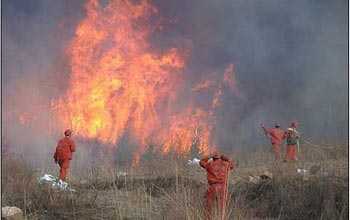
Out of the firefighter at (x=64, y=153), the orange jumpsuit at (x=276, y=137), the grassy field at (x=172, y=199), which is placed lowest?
the grassy field at (x=172, y=199)

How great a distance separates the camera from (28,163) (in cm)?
1010

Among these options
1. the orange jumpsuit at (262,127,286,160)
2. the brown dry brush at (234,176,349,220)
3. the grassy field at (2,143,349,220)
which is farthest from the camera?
the orange jumpsuit at (262,127,286,160)

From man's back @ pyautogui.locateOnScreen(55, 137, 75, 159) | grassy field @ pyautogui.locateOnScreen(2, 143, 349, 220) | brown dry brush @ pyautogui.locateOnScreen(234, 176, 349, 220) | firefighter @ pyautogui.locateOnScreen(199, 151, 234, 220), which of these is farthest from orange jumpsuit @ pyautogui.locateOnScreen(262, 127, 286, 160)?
firefighter @ pyautogui.locateOnScreen(199, 151, 234, 220)

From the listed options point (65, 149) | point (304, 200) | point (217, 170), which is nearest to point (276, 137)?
point (65, 149)

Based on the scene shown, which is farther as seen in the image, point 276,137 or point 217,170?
point 276,137

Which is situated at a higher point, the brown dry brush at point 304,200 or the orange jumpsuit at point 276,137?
the orange jumpsuit at point 276,137

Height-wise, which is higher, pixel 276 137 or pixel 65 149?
pixel 276 137

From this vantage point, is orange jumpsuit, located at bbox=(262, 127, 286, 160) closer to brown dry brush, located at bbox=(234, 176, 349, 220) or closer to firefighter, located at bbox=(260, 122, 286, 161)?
firefighter, located at bbox=(260, 122, 286, 161)

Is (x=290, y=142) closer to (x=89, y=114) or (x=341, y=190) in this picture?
(x=341, y=190)

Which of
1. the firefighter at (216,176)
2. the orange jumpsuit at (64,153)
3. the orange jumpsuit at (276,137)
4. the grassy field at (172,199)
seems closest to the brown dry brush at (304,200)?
the grassy field at (172,199)

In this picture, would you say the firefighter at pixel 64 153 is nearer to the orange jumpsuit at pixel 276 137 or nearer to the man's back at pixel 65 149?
the man's back at pixel 65 149

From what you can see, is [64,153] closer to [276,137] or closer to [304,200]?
[304,200]

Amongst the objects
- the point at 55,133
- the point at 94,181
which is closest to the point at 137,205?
the point at 94,181

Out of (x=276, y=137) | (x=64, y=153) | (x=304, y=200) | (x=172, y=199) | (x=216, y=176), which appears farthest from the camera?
(x=276, y=137)
